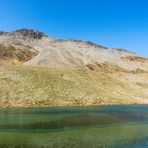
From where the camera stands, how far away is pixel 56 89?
366ft

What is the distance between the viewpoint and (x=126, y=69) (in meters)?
184

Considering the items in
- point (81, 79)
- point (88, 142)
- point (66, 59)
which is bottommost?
point (88, 142)

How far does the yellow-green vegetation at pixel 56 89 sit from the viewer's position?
102938mm

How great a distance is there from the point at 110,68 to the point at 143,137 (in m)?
135

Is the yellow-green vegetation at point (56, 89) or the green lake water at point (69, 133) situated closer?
the green lake water at point (69, 133)

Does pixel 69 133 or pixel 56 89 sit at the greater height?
pixel 56 89

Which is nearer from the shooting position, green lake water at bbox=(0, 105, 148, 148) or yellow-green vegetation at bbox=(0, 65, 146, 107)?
green lake water at bbox=(0, 105, 148, 148)

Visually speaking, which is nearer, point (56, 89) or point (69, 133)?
point (69, 133)

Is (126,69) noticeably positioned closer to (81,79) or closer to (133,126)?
(81,79)

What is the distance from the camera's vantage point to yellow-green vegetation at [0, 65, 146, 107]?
102938 millimetres

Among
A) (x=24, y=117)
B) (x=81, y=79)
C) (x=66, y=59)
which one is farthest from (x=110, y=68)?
(x=24, y=117)

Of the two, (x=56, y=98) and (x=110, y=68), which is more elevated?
(x=110, y=68)

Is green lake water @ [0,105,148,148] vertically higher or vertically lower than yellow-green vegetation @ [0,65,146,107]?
lower

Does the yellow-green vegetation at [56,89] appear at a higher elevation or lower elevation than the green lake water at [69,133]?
higher
